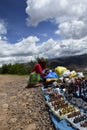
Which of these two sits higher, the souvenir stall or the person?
the person

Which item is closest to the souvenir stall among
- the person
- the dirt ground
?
the dirt ground

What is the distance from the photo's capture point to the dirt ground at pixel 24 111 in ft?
32.5

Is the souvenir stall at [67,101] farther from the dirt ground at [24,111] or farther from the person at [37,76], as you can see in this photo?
the person at [37,76]

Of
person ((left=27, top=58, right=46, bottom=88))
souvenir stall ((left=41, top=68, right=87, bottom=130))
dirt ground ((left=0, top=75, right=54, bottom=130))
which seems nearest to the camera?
souvenir stall ((left=41, top=68, right=87, bottom=130))

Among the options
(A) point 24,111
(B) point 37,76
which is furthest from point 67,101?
(B) point 37,76

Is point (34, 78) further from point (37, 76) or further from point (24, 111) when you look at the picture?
point (24, 111)

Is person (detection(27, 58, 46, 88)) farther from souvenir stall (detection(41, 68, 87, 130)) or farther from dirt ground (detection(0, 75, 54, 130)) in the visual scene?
souvenir stall (detection(41, 68, 87, 130))

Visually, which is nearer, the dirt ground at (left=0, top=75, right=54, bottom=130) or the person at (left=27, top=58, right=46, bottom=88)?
the dirt ground at (left=0, top=75, right=54, bottom=130)

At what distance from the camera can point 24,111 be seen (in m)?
11.5

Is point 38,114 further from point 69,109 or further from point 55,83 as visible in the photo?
point 55,83

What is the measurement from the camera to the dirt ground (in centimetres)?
991

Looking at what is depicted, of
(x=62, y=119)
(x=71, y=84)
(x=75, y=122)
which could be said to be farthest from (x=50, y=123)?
(x=71, y=84)

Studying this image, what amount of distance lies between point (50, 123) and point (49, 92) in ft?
12.5

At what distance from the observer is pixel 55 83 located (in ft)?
47.6
